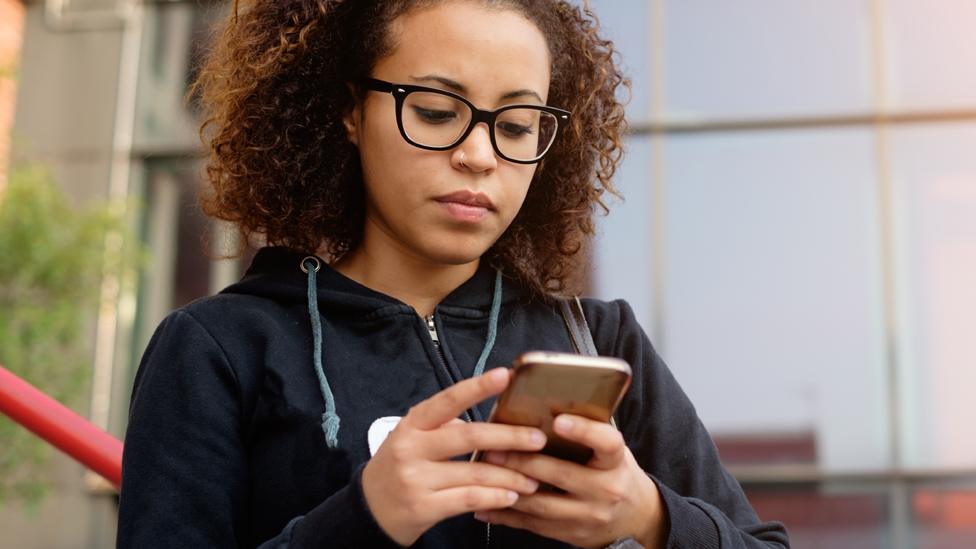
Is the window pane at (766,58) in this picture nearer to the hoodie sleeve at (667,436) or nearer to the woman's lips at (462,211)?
the hoodie sleeve at (667,436)

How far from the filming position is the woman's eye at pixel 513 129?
56.2 inches

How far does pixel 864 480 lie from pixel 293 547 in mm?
5693

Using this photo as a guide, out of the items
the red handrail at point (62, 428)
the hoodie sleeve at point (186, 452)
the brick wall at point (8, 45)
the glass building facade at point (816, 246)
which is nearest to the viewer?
the hoodie sleeve at point (186, 452)

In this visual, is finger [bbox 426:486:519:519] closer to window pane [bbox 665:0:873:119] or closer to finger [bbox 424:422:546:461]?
finger [bbox 424:422:546:461]

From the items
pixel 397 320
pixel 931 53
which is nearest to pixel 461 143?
pixel 397 320

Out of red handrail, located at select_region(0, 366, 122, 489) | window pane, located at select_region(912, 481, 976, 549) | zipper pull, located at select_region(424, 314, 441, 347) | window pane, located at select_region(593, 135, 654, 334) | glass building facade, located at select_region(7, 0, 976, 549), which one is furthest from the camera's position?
window pane, located at select_region(593, 135, 654, 334)

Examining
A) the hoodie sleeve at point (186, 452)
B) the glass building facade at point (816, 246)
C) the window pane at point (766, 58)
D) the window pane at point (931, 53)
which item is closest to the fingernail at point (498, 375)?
the hoodie sleeve at point (186, 452)

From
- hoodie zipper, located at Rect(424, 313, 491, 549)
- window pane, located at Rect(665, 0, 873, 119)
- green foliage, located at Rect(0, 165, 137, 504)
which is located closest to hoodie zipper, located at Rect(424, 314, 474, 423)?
hoodie zipper, located at Rect(424, 313, 491, 549)

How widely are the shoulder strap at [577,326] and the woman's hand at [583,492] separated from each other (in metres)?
0.33

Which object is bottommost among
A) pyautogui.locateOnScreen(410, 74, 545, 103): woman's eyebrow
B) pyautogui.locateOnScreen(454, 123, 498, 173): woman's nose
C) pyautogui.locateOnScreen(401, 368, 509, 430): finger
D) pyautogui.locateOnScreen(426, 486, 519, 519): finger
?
pyautogui.locateOnScreen(426, 486, 519, 519): finger

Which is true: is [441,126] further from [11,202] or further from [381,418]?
[11,202]

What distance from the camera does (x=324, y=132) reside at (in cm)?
160

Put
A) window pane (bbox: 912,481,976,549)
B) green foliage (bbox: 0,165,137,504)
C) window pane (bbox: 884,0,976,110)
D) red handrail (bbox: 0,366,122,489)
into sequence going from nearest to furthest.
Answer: red handrail (bbox: 0,366,122,489) → green foliage (bbox: 0,165,137,504) → window pane (bbox: 912,481,976,549) → window pane (bbox: 884,0,976,110)

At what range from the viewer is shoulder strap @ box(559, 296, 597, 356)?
61.1 inches
